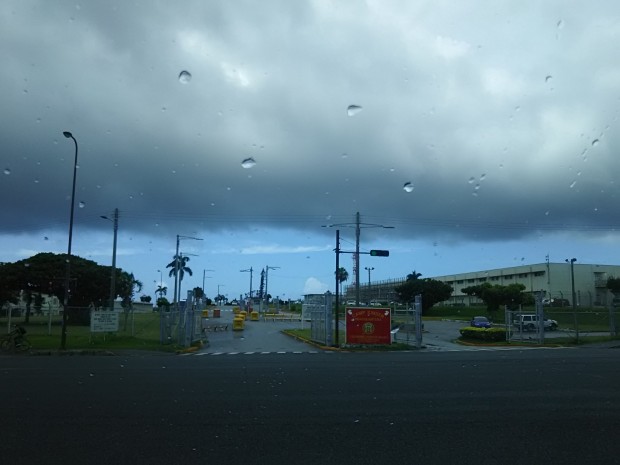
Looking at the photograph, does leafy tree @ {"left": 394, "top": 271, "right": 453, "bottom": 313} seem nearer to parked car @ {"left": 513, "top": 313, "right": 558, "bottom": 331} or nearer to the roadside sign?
parked car @ {"left": 513, "top": 313, "right": 558, "bottom": 331}

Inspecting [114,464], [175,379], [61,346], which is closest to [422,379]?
[175,379]

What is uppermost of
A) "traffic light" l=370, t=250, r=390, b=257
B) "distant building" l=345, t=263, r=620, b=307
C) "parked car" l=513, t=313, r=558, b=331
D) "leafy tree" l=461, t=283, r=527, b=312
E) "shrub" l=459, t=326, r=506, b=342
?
"distant building" l=345, t=263, r=620, b=307

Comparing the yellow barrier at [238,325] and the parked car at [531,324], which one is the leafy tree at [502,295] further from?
the yellow barrier at [238,325]

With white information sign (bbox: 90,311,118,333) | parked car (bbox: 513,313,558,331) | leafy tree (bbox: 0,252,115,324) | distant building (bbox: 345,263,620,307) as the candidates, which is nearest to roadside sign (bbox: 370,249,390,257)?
white information sign (bbox: 90,311,118,333)

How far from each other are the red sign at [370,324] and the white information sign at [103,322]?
12.0m

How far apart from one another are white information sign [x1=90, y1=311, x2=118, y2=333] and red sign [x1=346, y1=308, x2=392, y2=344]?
12.0 meters

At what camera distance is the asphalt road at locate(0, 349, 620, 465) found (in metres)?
6.37

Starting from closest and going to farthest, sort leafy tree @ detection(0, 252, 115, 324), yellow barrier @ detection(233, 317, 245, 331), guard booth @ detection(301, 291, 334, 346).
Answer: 1. guard booth @ detection(301, 291, 334, 346)
2. yellow barrier @ detection(233, 317, 245, 331)
3. leafy tree @ detection(0, 252, 115, 324)

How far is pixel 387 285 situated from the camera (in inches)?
4289

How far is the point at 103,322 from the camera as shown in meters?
29.5

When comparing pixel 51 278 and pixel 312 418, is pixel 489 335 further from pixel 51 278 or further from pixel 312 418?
pixel 51 278

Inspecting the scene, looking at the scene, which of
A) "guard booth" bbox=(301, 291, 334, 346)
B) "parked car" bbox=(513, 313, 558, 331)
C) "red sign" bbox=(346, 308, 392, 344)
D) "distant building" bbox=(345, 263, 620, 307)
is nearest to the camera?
"red sign" bbox=(346, 308, 392, 344)

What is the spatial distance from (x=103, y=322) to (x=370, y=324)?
13.6 metres

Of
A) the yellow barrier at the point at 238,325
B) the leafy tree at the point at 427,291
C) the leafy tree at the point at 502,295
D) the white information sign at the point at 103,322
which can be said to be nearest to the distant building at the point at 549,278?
the leafy tree at the point at 427,291
